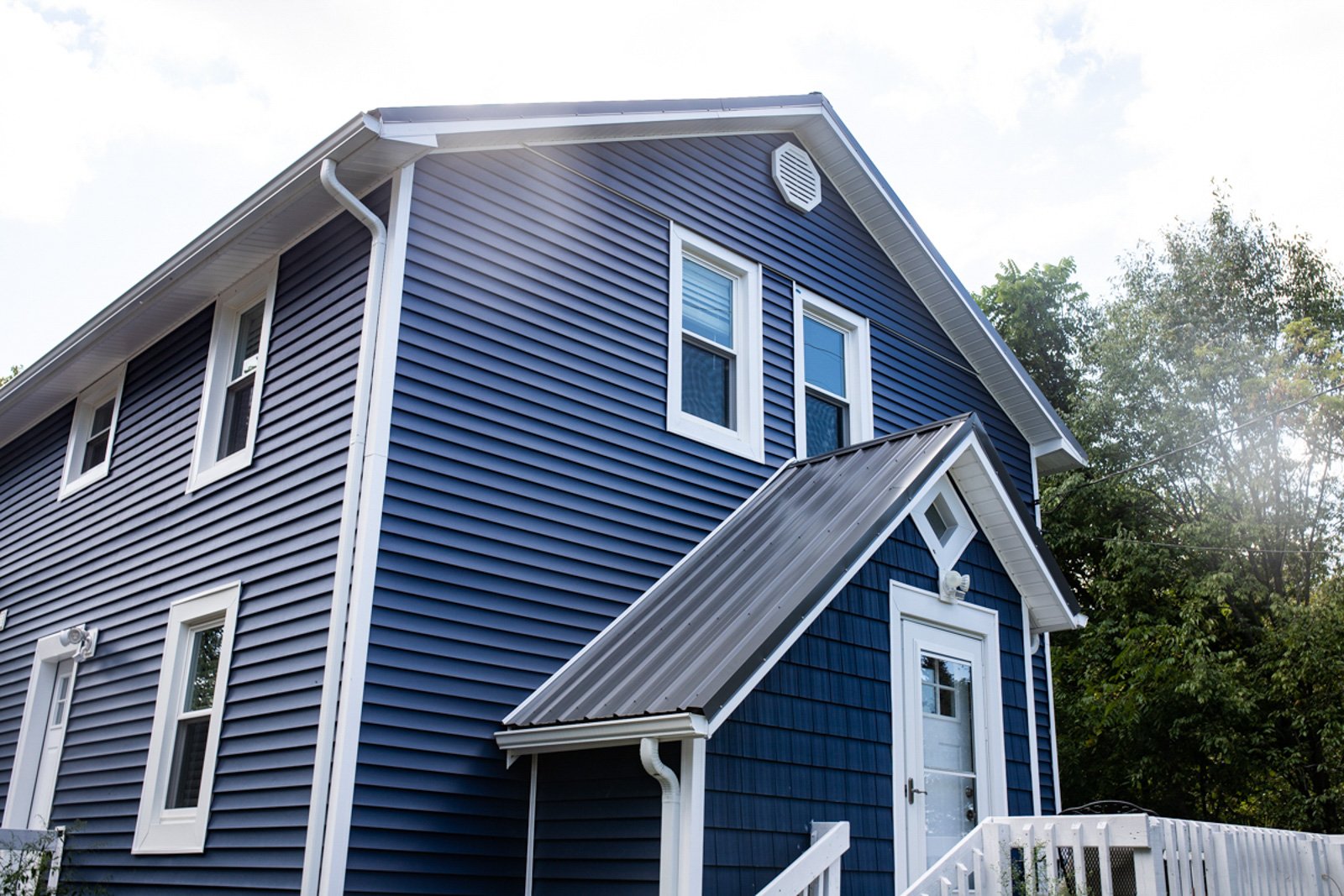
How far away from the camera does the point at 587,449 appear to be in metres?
8.42

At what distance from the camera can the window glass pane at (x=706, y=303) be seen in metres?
9.73

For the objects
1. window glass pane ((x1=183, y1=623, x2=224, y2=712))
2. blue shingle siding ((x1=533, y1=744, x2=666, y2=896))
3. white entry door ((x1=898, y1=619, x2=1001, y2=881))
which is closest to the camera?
blue shingle siding ((x1=533, y1=744, x2=666, y2=896))

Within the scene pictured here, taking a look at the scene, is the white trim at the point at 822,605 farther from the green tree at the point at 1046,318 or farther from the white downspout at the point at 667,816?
the green tree at the point at 1046,318

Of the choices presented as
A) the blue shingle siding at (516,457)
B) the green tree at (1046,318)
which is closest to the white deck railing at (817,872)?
the blue shingle siding at (516,457)

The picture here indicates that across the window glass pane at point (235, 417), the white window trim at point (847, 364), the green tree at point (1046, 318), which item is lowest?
the window glass pane at point (235, 417)

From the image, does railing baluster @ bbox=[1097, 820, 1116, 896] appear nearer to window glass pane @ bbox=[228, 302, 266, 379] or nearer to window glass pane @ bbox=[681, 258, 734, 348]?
window glass pane @ bbox=[681, 258, 734, 348]

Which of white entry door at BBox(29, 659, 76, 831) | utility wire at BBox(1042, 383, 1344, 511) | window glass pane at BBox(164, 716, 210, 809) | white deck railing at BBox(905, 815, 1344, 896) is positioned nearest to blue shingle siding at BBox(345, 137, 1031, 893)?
window glass pane at BBox(164, 716, 210, 809)

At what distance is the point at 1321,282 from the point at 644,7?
57.9 ft

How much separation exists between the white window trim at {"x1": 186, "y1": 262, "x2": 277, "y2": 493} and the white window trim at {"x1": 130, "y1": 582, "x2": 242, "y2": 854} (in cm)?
95

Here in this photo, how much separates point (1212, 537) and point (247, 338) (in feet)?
52.5

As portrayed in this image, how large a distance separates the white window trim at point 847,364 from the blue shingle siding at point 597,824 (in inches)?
161

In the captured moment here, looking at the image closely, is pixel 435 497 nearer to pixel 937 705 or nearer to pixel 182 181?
pixel 937 705

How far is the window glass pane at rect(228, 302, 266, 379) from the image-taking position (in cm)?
929

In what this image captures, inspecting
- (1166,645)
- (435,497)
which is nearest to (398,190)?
(435,497)
